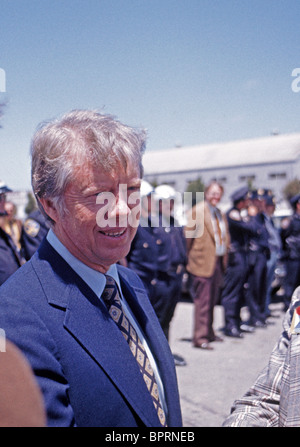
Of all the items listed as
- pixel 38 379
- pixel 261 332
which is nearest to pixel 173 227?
pixel 261 332

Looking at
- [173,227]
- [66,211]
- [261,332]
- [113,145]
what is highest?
[113,145]

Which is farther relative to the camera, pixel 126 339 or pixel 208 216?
pixel 208 216

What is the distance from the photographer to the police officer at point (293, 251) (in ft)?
23.0

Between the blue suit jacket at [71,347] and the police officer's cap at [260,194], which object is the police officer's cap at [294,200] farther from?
the blue suit jacket at [71,347]

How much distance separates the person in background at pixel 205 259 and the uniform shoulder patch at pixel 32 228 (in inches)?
91.8

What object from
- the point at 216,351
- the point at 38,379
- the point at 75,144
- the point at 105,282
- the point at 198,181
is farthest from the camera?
the point at 198,181

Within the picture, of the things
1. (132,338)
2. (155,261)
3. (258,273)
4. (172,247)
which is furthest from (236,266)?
(132,338)

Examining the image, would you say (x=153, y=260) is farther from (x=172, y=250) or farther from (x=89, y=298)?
(x=89, y=298)

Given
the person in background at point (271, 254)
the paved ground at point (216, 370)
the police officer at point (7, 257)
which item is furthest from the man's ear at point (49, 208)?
the person in background at point (271, 254)

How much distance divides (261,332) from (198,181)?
24.6m

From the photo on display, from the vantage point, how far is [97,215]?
124cm

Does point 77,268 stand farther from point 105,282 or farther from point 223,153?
point 223,153

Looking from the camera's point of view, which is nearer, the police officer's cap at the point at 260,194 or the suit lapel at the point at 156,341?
the suit lapel at the point at 156,341

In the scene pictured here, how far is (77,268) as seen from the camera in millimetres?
1287
